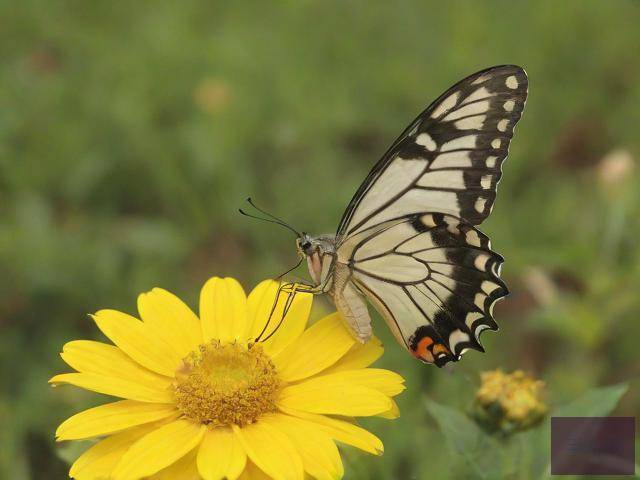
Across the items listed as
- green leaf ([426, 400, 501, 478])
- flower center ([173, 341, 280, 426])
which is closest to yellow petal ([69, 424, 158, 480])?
flower center ([173, 341, 280, 426])

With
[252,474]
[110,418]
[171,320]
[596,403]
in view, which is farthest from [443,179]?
[110,418]

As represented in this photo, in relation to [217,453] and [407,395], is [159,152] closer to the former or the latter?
[407,395]

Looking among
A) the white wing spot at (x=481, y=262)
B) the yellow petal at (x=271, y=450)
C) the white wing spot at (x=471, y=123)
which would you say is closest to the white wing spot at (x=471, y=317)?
the white wing spot at (x=481, y=262)

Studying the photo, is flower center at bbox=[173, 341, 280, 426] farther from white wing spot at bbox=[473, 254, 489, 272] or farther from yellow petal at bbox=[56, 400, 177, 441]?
white wing spot at bbox=[473, 254, 489, 272]

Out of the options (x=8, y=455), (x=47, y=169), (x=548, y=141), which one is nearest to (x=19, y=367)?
(x=8, y=455)

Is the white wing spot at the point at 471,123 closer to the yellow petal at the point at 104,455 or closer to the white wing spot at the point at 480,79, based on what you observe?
the white wing spot at the point at 480,79

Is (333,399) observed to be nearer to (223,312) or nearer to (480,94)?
(223,312)
